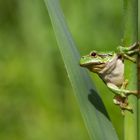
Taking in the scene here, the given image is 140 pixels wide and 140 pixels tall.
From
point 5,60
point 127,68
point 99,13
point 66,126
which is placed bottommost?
point 66,126

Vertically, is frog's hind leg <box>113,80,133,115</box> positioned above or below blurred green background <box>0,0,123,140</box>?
above

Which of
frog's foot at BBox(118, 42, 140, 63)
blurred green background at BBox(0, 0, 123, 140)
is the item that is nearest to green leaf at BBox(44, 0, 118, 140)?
frog's foot at BBox(118, 42, 140, 63)

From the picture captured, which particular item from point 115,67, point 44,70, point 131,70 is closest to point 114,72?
point 115,67

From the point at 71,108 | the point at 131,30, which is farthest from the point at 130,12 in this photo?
the point at 71,108

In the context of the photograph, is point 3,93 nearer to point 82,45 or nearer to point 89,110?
point 82,45

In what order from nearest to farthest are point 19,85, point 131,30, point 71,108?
point 131,30 → point 71,108 → point 19,85

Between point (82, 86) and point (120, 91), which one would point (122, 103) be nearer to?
point (120, 91)

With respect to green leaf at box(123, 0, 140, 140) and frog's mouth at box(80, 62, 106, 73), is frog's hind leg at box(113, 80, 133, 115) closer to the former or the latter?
green leaf at box(123, 0, 140, 140)
